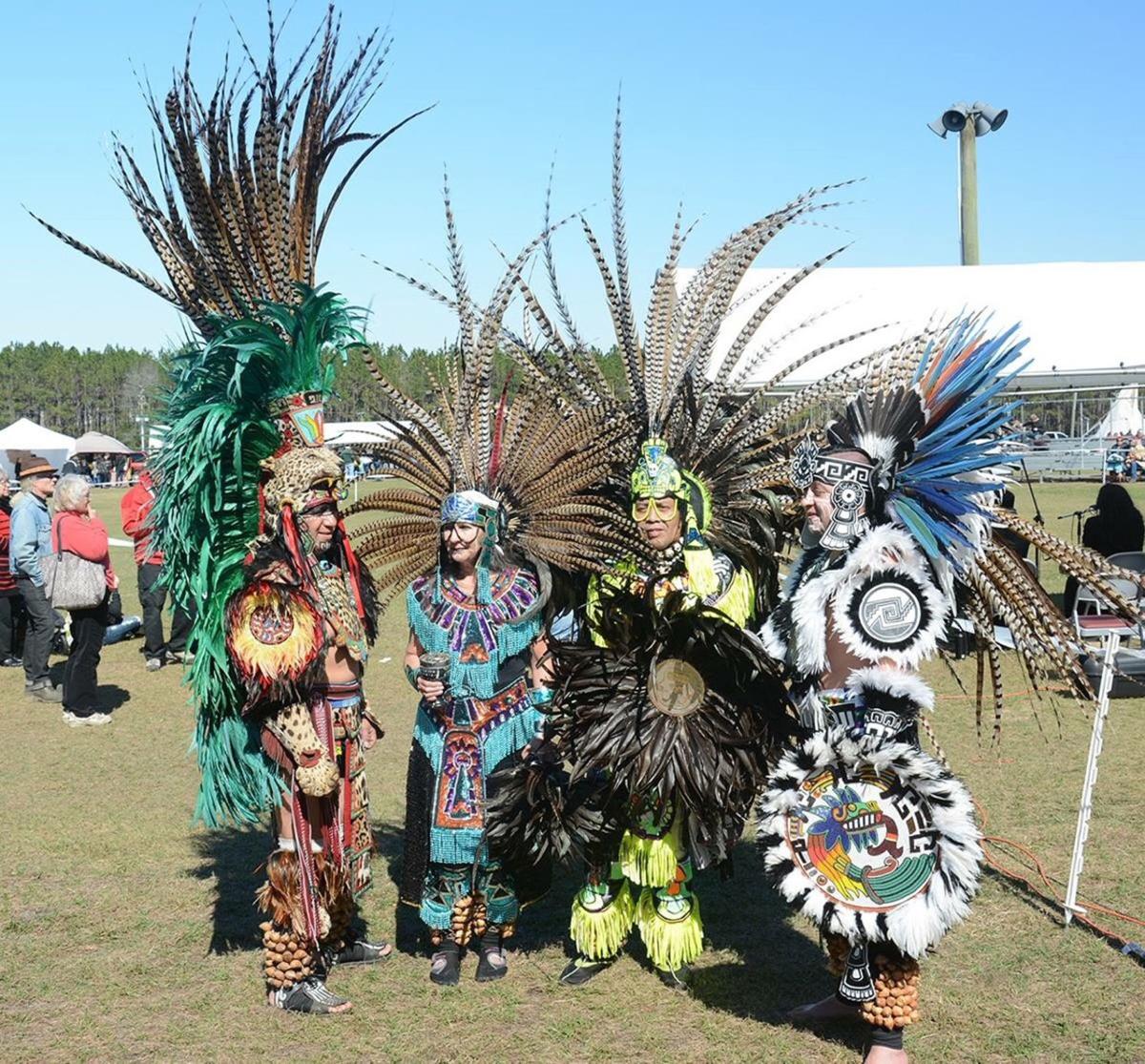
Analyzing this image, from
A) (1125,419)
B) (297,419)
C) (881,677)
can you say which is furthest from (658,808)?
(1125,419)

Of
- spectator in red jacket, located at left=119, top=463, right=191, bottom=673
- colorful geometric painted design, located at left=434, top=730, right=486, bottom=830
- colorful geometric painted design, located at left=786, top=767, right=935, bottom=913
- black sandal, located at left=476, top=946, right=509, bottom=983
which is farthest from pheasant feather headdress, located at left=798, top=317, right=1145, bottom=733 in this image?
spectator in red jacket, located at left=119, top=463, right=191, bottom=673

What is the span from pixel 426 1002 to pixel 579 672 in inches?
51.9

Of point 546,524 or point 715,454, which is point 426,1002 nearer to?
point 546,524

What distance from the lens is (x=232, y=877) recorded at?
19.3ft

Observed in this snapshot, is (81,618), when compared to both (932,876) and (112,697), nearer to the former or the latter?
(112,697)

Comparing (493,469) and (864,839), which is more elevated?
(493,469)

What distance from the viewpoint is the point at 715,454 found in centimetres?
511

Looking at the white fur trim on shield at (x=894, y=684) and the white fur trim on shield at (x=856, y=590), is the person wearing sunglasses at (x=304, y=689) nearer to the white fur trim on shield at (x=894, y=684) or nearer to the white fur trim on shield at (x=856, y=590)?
the white fur trim on shield at (x=856, y=590)

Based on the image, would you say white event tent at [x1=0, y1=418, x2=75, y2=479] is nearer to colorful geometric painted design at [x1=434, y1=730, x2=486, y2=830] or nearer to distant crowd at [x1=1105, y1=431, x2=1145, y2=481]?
distant crowd at [x1=1105, y1=431, x2=1145, y2=481]

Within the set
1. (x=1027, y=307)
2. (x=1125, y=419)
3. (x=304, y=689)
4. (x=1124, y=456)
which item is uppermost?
(x=1027, y=307)

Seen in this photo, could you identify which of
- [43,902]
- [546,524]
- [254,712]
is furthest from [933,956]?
[43,902]

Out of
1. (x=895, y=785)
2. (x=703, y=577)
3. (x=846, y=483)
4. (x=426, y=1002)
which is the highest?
(x=846, y=483)

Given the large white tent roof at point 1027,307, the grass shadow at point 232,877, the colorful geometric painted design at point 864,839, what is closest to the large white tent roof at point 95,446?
the large white tent roof at point 1027,307

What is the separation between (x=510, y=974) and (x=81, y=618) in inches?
218
